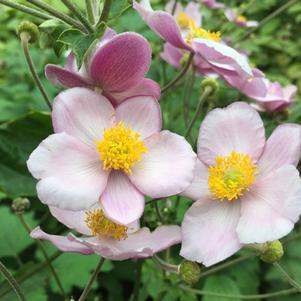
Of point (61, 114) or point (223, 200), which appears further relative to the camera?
point (223, 200)

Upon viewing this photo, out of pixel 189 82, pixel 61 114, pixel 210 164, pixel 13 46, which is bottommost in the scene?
pixel 13 46

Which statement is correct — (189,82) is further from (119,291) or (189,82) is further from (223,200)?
A: (119,291)

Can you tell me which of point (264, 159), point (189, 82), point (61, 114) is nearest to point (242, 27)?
point (189, 82)

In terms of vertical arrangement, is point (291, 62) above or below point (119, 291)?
below

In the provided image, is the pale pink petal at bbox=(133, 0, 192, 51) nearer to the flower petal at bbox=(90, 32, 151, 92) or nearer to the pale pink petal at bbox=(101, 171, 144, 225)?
the flower petal at bbox=(90, 32, 151, 92)

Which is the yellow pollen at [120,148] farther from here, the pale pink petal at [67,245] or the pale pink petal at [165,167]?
the pale pink petal at [67,245]

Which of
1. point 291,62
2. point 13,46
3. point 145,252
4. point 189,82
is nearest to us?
point 145,252

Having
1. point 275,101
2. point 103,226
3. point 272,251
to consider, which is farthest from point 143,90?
point 275,101
